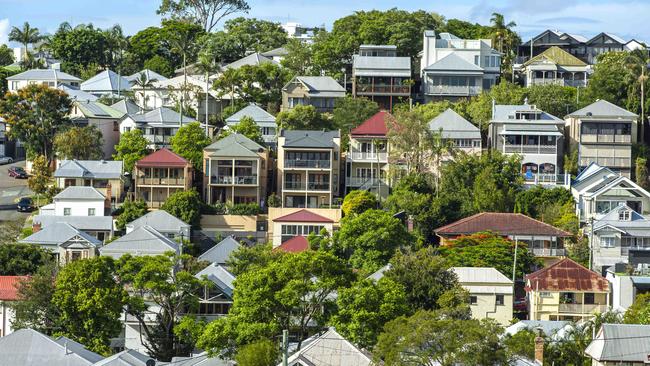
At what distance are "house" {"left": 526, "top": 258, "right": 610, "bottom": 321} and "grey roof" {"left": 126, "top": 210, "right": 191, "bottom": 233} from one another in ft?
67.6

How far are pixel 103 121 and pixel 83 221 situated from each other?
18471mm

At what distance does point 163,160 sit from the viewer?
91688mm

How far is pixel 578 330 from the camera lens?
64375 millimetres

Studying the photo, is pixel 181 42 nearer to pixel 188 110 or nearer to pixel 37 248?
pixel 188 110

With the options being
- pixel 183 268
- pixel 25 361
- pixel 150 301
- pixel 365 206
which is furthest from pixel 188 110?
pixel 25 361

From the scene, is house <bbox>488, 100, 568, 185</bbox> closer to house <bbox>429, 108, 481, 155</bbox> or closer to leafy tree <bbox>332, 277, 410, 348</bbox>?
house <bbox>429, 108, 481, 155</bbox>

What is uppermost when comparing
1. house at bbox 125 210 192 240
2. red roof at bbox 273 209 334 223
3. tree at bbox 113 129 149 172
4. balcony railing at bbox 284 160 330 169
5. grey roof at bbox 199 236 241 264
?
tree at bbox 113 129 149 172

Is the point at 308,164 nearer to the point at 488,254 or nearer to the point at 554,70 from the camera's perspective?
the point at 488,254

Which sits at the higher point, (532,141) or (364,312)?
(532,141)

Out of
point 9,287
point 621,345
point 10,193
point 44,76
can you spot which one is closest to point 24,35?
point 44,76

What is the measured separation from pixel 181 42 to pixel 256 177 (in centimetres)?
3683

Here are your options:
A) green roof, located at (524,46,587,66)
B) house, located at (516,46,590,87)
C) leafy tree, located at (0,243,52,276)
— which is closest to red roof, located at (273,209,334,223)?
leafy tree, located at (0,243,52,276)

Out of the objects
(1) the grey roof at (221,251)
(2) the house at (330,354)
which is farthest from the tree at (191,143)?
(2) the house at (330,354)

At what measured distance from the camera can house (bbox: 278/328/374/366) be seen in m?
60.8
